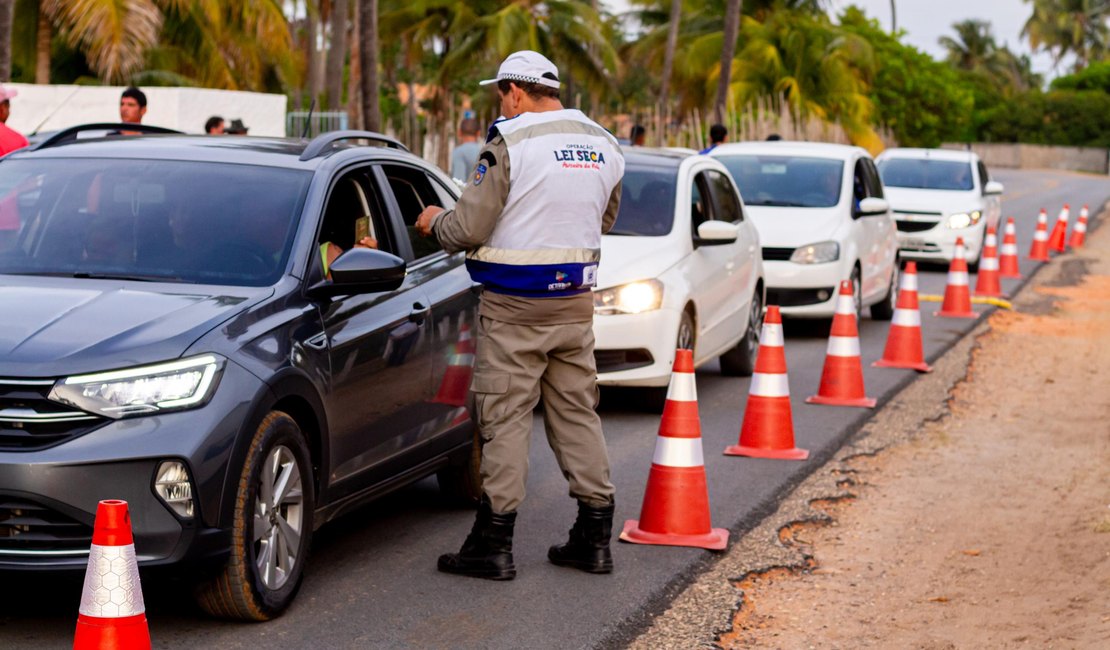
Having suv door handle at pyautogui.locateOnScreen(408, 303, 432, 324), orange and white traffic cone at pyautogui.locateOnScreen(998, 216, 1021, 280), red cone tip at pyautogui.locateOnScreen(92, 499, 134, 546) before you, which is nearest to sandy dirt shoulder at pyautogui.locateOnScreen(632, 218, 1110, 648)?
suv door handle at pyautogui.locateOnScreen(408, 303, 432, 324)

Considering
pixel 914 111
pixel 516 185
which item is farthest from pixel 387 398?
pixel 914 111

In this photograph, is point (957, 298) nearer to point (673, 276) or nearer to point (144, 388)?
point (673, 276)

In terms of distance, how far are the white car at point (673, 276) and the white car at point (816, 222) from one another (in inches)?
77.7

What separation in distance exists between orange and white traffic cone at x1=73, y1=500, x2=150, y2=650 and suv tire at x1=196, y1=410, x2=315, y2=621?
125 cm

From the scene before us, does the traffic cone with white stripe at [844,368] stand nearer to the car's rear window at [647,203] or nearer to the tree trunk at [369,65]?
the car's rear window at [647,203]

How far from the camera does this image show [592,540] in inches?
263

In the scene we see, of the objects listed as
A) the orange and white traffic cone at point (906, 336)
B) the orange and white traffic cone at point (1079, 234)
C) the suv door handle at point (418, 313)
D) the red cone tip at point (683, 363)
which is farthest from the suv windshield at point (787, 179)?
the orange and white traffic cone at point (1079, 234)

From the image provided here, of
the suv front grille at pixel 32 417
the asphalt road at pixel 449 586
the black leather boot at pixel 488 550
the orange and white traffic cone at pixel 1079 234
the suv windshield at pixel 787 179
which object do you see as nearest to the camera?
the suv front grille at pixel 32 417

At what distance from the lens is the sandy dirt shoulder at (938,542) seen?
20.6 feet

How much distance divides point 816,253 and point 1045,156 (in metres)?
97.3

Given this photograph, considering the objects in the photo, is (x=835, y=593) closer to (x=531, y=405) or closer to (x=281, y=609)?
(x=531, y=405)

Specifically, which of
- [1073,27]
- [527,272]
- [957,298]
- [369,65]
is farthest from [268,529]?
[1073,27]

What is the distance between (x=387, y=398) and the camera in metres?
6.52

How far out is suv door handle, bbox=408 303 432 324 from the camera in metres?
6.77
